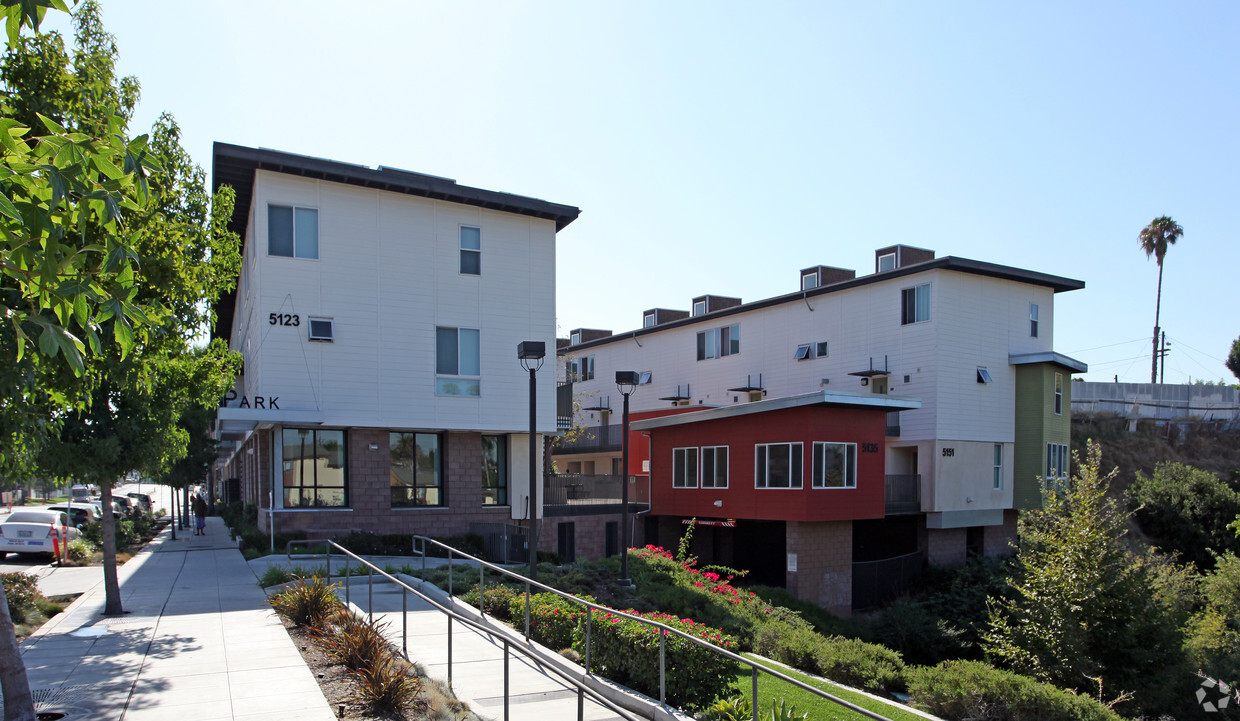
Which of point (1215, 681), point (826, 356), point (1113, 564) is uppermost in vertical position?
point (826, 356)

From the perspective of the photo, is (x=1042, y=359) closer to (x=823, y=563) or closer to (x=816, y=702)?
(x=823, y=563)

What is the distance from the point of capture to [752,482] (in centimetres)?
2872

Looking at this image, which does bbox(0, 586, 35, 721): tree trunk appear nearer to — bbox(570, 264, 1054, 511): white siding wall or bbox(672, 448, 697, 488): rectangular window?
bbox(672, 448, 697, 488): rectangular window

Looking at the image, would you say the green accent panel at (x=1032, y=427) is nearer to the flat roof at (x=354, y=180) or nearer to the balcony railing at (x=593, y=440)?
the balcony railing at (x=593, y=440)

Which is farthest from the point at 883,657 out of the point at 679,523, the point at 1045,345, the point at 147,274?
the point at 1045,345

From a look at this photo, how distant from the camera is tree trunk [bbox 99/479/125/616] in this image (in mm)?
12266

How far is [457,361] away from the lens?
83.3 feet

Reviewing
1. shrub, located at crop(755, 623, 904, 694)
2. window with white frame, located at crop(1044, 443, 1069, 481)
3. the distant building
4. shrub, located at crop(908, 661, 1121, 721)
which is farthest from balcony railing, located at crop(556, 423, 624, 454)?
shrub, located at crop(908, 661, 1121, 721)

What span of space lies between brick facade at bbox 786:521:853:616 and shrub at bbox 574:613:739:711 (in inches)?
707

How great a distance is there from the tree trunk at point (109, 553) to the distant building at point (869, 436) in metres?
16.0

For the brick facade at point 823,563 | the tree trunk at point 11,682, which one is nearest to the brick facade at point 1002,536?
the brick facade at point 823,563

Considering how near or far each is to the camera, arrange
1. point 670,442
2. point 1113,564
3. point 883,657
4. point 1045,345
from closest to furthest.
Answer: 1. point 883,657
2. point 1113,564
3. point 670,442
4. point 1045,345

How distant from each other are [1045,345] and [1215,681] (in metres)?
21.1

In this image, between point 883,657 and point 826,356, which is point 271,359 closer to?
point 883,657
